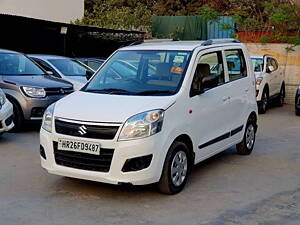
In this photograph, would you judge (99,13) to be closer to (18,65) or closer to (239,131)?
(18,65)

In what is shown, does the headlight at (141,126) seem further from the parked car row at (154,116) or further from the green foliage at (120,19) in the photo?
the green foliage at (120,19)

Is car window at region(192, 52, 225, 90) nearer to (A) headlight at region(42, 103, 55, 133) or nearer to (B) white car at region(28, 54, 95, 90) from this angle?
(A) headlight at region(42, 103, 55, 133)

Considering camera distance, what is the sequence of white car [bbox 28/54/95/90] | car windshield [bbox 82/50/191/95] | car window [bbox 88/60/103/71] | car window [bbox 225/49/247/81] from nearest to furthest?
1. car windshield [bbox 82/50/191/95]
2. car window [bbox 225/49/247/81]
3. white car [bbox 28/54/95/90]
4. car window [bbox 88/60/103/71]

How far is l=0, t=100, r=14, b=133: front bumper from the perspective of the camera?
8204 millimetres

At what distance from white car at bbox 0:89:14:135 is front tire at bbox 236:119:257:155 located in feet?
12.8

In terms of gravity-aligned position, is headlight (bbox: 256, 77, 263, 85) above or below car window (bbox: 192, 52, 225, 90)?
below

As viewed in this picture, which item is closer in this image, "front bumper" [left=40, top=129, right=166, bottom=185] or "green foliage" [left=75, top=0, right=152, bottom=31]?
"front bumper" [left=40, top=129, right=166, bottom=185]

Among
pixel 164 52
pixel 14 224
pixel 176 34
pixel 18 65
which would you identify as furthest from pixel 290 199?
pixel 176 34

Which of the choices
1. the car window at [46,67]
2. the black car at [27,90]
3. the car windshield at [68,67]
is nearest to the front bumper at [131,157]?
the black car at [27,90]

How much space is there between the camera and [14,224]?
15.6 ft

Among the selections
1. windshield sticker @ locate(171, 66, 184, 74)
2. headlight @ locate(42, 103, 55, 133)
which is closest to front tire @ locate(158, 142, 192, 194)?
windshield sticker @ locate(171, 66, 184, 74)

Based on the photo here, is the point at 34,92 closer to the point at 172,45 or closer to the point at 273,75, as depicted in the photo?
the point at 172,45

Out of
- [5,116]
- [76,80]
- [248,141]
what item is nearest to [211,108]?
[248,141]

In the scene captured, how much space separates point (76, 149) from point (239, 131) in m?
3.07
